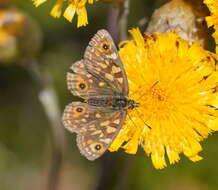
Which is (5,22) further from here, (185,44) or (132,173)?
(132,173)

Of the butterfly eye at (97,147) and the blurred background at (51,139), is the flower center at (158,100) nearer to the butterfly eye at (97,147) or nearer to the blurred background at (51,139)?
the butterfly eye at (97,147)

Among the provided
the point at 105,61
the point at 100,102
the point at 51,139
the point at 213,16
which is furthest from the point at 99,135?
the point at 51,139

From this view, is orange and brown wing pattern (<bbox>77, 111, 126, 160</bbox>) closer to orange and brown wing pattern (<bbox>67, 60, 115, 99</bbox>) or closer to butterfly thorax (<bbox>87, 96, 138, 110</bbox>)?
butterfly thorax (<bbox>87, 96, 138, 110</bbox>)

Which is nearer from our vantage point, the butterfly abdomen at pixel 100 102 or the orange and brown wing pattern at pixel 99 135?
the orange and brown wing pattern at pixel 99 135

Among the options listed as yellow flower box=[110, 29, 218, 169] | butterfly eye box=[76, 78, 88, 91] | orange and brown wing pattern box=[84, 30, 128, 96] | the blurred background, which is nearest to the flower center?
yellow flower box=[110, 29, 218, 169]

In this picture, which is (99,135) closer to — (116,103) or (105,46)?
(116,103)

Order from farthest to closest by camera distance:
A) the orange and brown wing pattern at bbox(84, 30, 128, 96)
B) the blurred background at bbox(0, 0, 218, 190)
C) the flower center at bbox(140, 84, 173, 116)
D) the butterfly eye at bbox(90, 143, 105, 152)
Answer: the blurred background at bbox(0, 0, 218, 190) < the flower center at bbox(140, 84, 173, 116) < the orange and brown wing pattern at bbox(84, 30, 128, 96) < the butterfly eye at bbox(90, 143, 105, 152)

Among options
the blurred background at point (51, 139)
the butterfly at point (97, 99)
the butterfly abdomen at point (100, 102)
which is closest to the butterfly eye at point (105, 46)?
the butterfly at point (97, 99)
